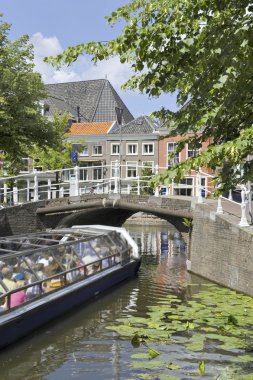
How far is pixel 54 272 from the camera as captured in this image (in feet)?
37.0

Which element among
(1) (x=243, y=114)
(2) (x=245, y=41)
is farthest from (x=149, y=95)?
(2) (x=245, y=41)

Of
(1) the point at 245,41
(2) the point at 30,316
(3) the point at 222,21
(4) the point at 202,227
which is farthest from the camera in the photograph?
(4) the point at 202,227

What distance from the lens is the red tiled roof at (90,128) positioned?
50.6m

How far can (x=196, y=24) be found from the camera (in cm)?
Result: 561

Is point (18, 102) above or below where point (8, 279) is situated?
above

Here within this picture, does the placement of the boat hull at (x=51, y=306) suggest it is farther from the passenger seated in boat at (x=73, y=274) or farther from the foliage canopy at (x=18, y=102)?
the foliage canopy at (x=18, y=102)

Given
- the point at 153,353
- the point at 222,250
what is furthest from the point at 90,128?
the point at 153,353

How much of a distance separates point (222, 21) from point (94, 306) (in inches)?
344

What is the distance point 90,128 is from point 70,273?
133ft

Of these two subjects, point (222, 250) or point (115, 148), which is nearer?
point (222, 250)

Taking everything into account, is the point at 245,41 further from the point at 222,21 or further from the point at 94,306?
the point at 94,306

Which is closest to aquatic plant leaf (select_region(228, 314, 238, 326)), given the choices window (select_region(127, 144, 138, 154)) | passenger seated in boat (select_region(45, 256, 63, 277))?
passenger seated in boat (select_region(45, 256, 63, 277))

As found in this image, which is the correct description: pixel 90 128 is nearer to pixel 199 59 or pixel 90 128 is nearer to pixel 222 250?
pixel 222 250

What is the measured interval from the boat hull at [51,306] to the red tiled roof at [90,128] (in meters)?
36.5
